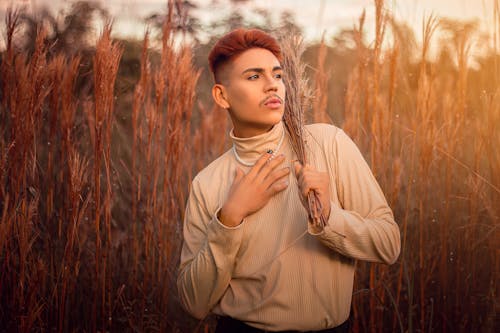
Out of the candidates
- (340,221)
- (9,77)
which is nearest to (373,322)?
(340,221)

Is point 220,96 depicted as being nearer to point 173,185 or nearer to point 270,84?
point 270,84

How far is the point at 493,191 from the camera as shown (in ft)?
8.53

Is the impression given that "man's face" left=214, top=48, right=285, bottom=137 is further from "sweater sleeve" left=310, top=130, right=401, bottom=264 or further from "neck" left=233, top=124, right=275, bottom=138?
"sweater sleeve" left=310, top=130, right=401, bottom=264

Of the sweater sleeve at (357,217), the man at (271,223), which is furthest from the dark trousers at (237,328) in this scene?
the sweater sleeve at (357,217)

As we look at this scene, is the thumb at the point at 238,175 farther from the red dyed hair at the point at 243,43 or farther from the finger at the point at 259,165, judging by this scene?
the red dyed hair at the point at 243,43

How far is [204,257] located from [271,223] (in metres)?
0.23

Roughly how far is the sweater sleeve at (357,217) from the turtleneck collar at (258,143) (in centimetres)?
19

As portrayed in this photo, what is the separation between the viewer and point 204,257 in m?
1.76

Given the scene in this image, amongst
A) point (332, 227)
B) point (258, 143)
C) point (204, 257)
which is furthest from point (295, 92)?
point (204, 257)

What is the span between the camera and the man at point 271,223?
1684 millimetres

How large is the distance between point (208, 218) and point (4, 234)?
0.94 m

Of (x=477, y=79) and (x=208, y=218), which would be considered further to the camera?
(x=477, y=79)

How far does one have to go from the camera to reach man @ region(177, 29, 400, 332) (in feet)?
5.52

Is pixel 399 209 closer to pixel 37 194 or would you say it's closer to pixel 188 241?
pixel 188 241
